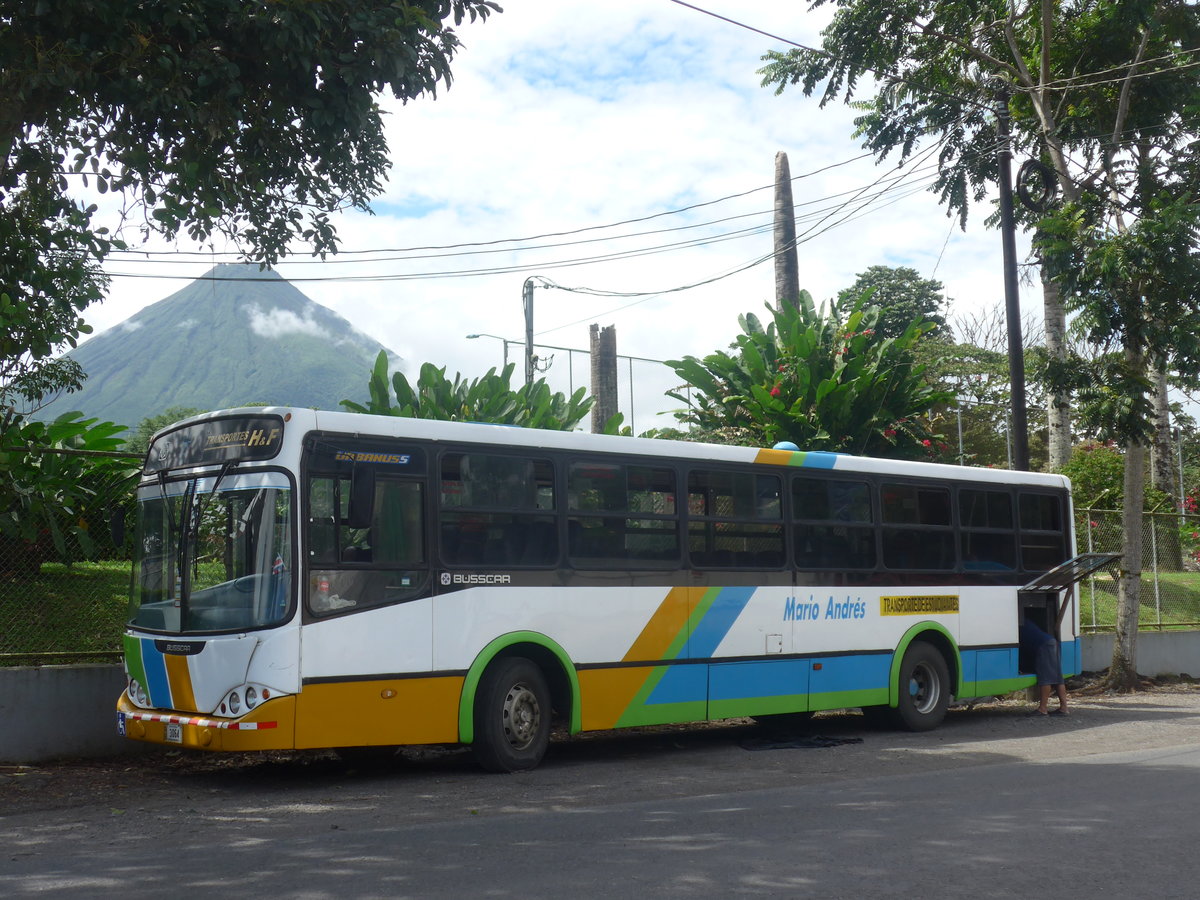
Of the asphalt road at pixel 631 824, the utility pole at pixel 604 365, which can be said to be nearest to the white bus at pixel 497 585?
the asphalt road at pixel 631 824

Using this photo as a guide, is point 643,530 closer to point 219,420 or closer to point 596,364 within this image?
point 219,420

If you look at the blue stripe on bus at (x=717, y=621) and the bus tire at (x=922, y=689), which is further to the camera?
the bus tire at (x=922, y=689)

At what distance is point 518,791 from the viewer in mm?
9047

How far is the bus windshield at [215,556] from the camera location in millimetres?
8781

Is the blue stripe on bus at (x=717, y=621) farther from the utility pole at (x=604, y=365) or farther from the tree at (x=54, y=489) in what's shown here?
the utility pole at (x=604, y=365)

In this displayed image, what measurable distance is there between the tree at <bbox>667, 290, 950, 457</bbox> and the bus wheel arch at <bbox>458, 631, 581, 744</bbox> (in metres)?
11.6

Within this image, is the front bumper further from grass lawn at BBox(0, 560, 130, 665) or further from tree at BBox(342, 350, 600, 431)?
tree at BBox(342, 350, 600, 431)

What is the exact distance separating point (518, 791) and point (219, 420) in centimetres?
361

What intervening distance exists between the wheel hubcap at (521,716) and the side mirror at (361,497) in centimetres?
204

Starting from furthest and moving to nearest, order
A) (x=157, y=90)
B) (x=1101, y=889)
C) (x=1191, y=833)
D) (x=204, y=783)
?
(x=204, y=783) < (x=157, y=90) < (x=1191, y=833) < (x=1101, y=889)

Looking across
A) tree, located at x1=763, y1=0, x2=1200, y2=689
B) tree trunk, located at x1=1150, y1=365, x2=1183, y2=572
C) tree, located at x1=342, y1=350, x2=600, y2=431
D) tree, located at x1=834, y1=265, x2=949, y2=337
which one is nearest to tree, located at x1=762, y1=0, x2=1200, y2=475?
tree, located at x1=763, y1=0, x2=1200, y2=689

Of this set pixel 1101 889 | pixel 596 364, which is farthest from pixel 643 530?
pixel 596 364

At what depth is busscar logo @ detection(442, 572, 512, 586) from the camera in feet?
31.6

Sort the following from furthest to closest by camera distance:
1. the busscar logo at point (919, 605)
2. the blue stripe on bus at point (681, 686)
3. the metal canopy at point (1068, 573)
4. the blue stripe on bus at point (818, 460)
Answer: the metal canopy at point (1068, 573), the busscar logo at point (919, 605), the blue stripe on bus at point (818, 460), the blue stripe on bus at point (681, 686)
